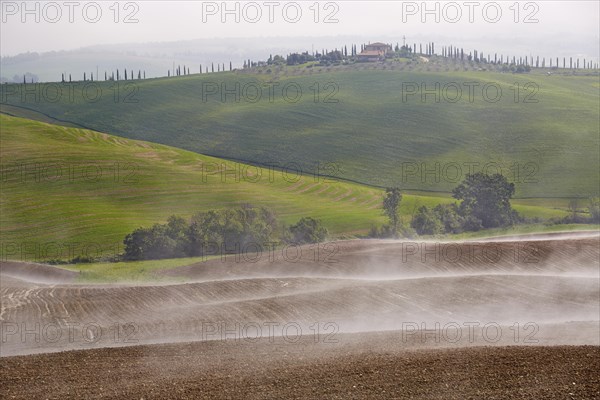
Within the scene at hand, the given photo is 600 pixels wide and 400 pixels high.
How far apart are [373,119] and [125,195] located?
165 ft

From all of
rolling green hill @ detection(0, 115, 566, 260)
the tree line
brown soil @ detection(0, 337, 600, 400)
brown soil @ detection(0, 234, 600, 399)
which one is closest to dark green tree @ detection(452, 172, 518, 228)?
rolling green hill @ detection(0, 115, 566, 260)

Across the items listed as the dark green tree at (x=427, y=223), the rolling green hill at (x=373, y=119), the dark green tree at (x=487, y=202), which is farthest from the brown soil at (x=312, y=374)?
the rolling green hill at (x=373, y=119)

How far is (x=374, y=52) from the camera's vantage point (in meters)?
171

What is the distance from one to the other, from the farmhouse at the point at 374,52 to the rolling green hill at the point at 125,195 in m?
81.2

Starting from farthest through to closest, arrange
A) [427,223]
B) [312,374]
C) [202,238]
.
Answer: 1. [427,223]
2. [202,238]
3. [312,374]

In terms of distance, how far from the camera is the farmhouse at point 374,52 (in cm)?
16449

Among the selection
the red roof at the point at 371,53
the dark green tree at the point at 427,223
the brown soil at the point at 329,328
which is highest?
the red roof at the point at 371,53

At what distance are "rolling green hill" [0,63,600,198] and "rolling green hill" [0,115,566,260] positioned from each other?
26.8ft

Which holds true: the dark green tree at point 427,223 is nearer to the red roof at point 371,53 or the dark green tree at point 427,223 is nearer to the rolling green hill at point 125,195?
the rolling green hill at point 125,195

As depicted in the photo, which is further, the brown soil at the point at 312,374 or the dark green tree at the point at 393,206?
the dark green tree at the point at 393,206

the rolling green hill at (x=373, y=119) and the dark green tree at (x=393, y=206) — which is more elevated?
the rolling green hill at (x=373, y=119)

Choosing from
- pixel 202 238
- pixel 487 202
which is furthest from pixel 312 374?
pixel 487 202

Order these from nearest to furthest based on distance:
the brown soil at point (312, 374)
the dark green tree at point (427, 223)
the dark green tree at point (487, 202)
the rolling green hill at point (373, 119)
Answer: the brown soil at point (312, 374) → the dark green tree at point (427, 223) → the dark green tree at point (487, 202) → the rolling green hill at point (373, 119)

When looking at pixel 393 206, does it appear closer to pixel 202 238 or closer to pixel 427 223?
pixel 427 223
